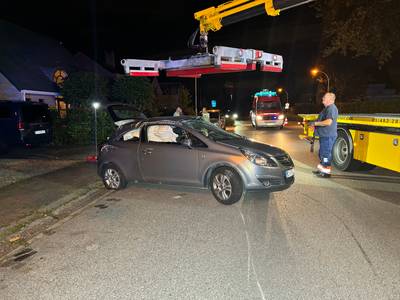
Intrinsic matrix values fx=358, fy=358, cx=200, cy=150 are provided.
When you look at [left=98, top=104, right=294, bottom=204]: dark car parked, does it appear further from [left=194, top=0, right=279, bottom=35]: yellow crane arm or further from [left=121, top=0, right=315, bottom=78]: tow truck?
[left=194, top=0, right=279, bottom=35]: yellow crane arm

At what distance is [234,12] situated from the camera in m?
10.1

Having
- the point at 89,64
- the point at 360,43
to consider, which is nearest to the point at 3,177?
the point at 360,43

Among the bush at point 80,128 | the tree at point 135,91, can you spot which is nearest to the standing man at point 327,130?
the bush at point 80,128

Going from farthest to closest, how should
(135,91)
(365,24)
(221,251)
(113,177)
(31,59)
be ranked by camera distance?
(31,59), (135,91), (365,24), (113,177), (221,251)

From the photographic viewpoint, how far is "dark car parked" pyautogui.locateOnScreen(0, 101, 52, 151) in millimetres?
13727

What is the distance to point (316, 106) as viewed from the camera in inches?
2210

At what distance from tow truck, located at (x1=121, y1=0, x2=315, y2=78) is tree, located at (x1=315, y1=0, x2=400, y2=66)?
10.5 metres

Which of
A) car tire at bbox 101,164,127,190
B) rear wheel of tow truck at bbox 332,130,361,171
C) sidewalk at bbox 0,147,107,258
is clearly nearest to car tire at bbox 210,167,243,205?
car tire at bbox 101,164,127,190

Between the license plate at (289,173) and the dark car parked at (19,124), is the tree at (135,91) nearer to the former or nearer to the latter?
the dark car parked at (19,124)

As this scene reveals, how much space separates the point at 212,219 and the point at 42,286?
2.77 m

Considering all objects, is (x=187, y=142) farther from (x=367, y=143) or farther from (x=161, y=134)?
(x=367, y=143)

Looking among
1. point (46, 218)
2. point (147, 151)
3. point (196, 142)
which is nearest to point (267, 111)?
point (147, 151)

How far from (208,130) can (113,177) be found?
7.91ft

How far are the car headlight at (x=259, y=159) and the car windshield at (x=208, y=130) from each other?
35.7 inches
